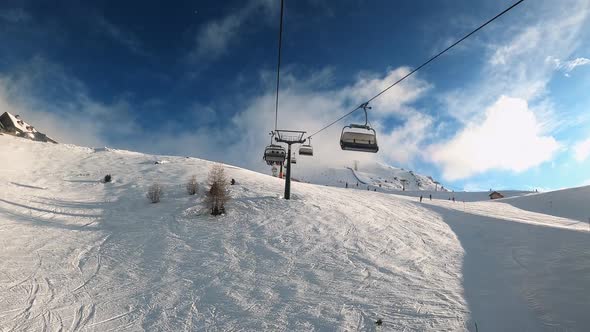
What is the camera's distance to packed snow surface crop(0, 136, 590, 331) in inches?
322

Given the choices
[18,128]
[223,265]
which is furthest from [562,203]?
[18,128]

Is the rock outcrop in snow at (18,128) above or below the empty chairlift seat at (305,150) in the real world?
above

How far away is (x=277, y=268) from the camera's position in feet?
37.5

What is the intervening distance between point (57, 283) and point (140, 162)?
32.2 metres

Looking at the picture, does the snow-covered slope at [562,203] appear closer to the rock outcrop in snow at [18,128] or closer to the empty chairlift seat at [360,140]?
the empty chairlift seat at [360,140]

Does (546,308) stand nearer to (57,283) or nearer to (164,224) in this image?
(57,283)

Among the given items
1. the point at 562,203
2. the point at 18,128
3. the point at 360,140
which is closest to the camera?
the point at 360,140

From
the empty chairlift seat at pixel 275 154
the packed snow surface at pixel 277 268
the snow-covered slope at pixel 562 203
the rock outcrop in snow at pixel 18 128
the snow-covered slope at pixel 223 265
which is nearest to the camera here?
the packed snow surface at pixel 277 268

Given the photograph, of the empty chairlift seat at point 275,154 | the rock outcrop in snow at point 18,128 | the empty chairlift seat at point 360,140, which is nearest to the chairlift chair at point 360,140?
the empty chairlift seat at point 360,140

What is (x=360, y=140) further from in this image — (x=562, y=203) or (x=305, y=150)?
(x=562, y=203)

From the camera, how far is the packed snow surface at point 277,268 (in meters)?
8.19

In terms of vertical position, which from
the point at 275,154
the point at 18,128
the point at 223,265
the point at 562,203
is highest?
the point at 18,128

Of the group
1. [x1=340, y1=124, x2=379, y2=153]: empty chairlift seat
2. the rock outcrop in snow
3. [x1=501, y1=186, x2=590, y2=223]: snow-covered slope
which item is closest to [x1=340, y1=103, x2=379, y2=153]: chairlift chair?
[x1=340, y1=124, x2=379, y2=153]: empty chairlift seat

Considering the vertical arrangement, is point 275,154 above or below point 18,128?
below
